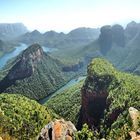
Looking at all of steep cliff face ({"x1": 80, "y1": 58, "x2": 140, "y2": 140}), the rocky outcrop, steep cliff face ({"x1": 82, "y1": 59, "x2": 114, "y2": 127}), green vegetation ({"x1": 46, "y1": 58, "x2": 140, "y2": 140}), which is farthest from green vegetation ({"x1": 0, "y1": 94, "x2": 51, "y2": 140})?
the rocky outcrop

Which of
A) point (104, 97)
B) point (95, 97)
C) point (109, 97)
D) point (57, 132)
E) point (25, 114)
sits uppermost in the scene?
point (57, 132)

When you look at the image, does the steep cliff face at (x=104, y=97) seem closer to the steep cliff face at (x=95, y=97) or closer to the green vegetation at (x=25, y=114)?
the steep cliff face at (x=95, y=97)

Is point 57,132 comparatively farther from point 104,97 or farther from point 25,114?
point 104,97

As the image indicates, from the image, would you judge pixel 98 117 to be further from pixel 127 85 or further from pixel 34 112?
pixel 34 112

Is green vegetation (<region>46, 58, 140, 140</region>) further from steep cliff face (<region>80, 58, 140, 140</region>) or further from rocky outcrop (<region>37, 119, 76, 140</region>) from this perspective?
rocky outcrop (<region>37, 119, 76, 140</region>)

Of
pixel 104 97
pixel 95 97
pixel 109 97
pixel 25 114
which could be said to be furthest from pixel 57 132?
pixel 104 97

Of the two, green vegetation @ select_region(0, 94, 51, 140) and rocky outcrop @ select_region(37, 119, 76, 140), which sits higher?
rocky outcrop @ select_region(37, 119, 76, 140)

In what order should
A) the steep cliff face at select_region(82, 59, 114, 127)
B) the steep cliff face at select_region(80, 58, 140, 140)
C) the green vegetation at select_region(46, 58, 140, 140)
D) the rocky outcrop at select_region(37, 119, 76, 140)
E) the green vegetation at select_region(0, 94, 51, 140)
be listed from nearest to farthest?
the rocky outcrop at select_region(37, 119, 76, 140)
the green vegetation at select_region(46, 58, 140, 140)
the green vegetation at select_region(0, 94, 51, 140)
the steep cliff face at select_region(80, 58, 140, 140)
the steep cliff face at select_region(82, 59, 114, 127)

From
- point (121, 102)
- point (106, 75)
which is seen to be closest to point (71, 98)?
point (106, 75)

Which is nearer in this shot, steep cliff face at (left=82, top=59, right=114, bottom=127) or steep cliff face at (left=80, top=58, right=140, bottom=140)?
steep cliff face at (left=80, top=58, right=140, bottom=140)

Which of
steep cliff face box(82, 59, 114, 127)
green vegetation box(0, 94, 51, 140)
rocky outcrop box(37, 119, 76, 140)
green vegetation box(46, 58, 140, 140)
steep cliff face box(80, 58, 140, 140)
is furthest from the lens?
steep cliff face box(82, 59, 114, 127)

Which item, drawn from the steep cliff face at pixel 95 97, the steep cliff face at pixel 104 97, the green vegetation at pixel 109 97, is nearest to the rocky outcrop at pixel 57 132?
the green vegetation at pixel 109 97

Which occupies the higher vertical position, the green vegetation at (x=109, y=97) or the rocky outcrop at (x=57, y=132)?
the rocky outcrop at (x=57, y=132)
